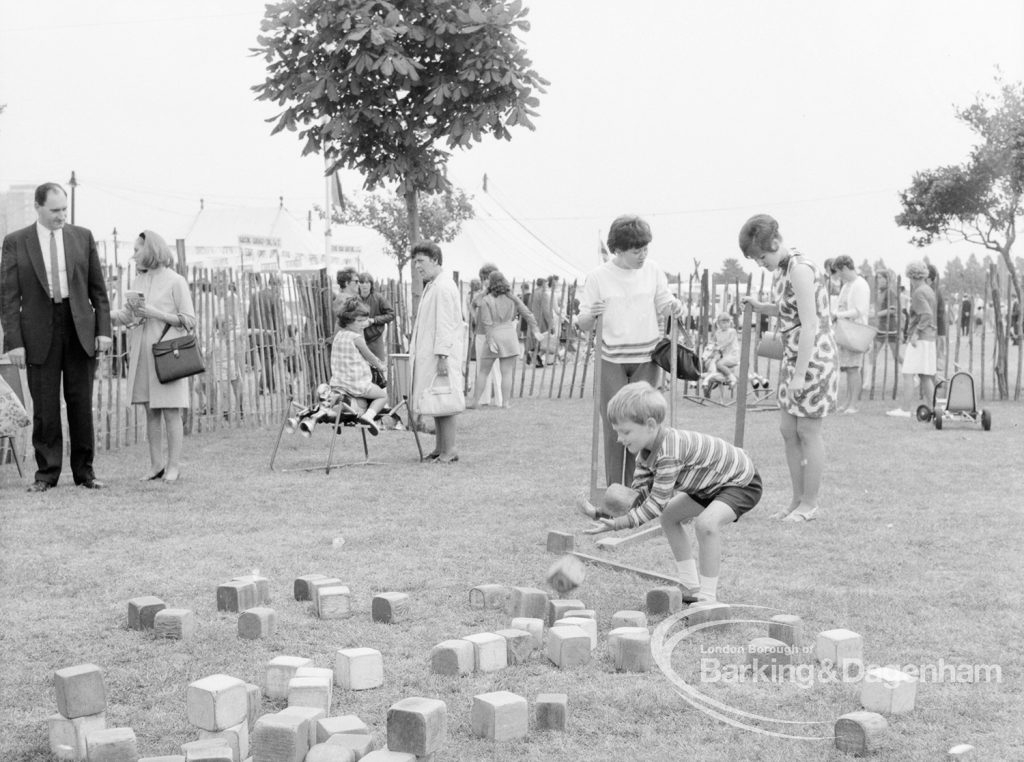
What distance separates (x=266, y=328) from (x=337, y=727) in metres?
9.12

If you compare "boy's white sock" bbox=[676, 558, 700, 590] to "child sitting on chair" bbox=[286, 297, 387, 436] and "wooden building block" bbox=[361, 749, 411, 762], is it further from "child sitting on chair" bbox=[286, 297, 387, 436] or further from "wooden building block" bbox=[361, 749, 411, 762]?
"child sitting on chair" bbox=[286, 297, 387, 436]


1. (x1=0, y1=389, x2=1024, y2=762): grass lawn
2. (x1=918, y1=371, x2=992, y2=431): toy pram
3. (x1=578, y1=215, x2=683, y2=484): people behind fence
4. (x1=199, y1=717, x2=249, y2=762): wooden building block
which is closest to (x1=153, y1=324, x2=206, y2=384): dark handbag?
(x1=0, y1=389, x2=1024, y2=762): grass lawn

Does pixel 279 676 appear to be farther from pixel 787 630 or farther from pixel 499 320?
pixel 499 320

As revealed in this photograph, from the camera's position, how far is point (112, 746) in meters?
2.81

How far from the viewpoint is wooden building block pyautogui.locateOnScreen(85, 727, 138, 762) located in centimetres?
280

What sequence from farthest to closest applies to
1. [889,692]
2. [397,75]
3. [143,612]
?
1. [397,75]
2. [143,612]
3. [889,692]

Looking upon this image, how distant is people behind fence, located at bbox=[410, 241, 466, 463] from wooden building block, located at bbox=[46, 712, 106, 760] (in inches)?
222

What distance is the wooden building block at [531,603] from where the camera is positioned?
13.9 ft

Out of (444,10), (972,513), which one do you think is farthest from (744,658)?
(444,10)

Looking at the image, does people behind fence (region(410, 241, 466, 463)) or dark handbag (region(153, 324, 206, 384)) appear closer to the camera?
dark handbag (region(153, 324, 206, 384))

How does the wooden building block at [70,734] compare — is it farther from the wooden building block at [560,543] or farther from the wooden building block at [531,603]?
the wooden building block at [560,543]

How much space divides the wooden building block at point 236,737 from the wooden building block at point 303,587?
1.50m

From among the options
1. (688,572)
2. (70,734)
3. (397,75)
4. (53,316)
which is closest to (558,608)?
(688,572)

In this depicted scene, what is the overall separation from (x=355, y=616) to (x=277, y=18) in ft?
24.6
